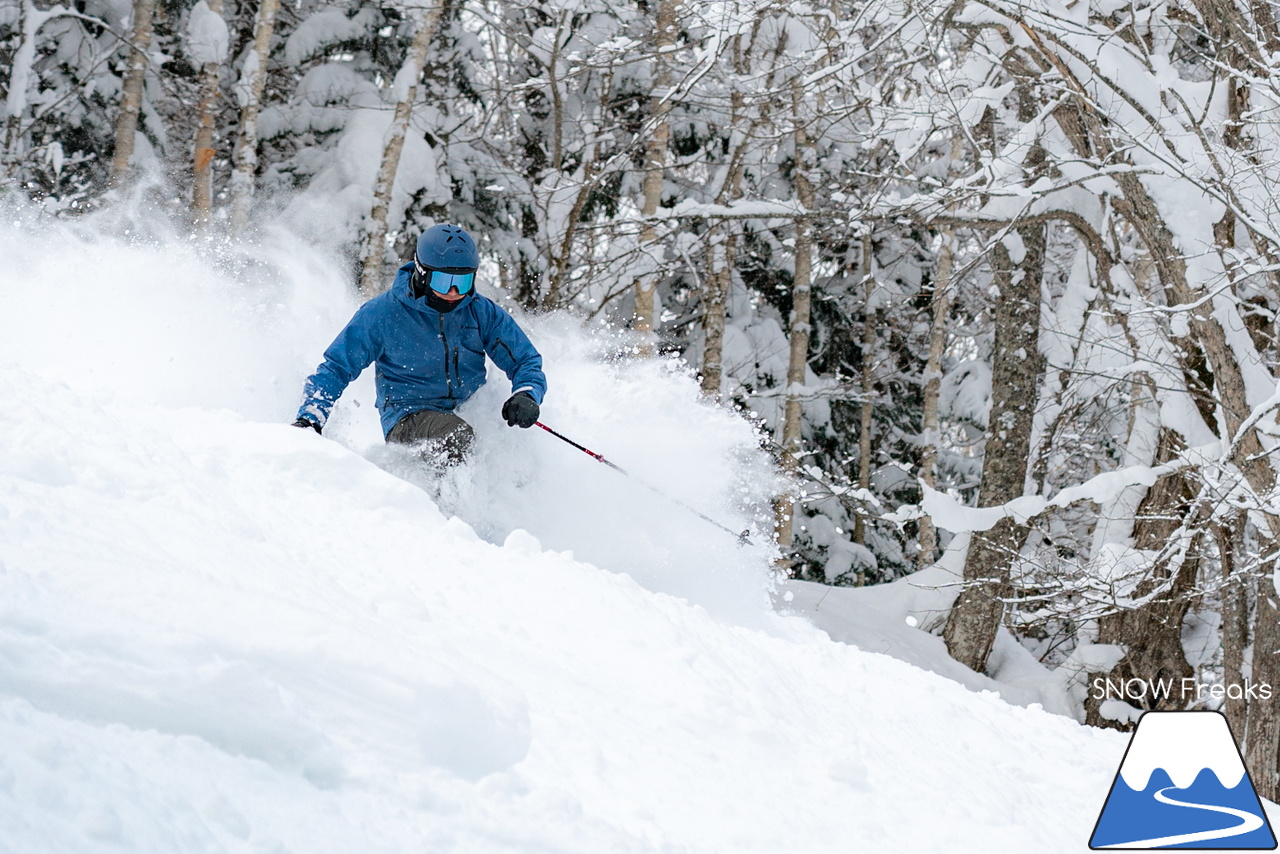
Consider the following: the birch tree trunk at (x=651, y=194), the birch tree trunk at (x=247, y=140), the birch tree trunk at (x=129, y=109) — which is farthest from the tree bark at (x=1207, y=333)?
the birch tree trunk at (x=129, y=109)

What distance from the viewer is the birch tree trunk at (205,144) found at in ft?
36.9

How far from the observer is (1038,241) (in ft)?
30.5

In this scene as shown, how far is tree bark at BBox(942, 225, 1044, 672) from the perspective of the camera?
909cm

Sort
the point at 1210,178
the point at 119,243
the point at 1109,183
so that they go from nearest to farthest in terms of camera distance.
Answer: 1. the point at 1210,178
2. the point at 1109,183
3. the point at 119,243

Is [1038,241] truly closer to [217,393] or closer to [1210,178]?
[1210,178]

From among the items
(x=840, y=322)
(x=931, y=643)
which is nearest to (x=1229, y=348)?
(x=931, y=643)

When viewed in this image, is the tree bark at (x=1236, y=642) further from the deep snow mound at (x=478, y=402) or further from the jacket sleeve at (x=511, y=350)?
the jacket sleeve at (x=511, y=350)

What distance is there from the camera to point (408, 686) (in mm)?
2326

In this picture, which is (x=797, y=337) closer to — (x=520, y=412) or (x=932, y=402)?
(x=932, y=402)

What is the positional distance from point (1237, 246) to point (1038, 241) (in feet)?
10.7

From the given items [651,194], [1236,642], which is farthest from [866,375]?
[1236,642]

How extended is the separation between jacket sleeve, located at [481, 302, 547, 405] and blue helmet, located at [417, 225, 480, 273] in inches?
15.8

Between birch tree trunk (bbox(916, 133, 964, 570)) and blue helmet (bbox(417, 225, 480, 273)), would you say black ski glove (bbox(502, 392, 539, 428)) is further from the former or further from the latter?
birch tree trunk (bbox(916, 133, 964, 570))

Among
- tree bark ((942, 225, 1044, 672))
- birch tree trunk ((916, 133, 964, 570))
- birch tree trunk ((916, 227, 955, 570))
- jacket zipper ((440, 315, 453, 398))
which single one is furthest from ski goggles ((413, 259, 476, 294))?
birch tree trunk ((916, 227, 955, 570))
